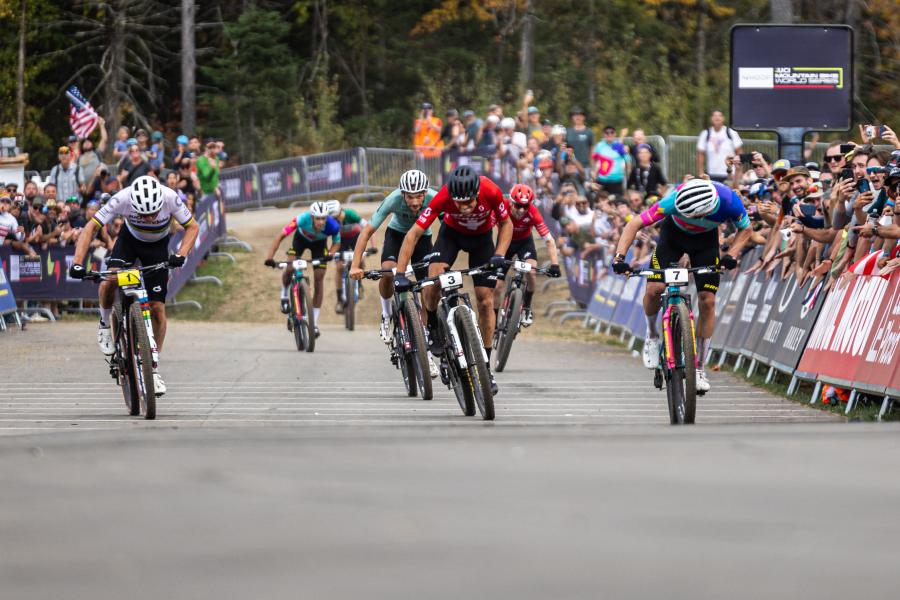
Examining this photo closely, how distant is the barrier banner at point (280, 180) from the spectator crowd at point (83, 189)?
25.4 ft

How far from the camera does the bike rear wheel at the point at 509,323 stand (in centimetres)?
1405

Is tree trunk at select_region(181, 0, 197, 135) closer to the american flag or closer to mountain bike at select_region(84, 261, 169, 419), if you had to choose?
the american flag

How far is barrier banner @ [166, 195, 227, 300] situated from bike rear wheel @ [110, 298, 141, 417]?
15108 millimetres

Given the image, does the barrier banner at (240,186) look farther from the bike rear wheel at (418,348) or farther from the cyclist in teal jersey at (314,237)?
the bike rear wheel at (418,348)

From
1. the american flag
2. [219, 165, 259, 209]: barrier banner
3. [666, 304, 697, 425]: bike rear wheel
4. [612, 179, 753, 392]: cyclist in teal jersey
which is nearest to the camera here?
[666, 304, 697, 425]: bike rear wheel

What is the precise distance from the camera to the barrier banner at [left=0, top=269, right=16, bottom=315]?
70.2 ft

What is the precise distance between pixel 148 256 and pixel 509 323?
13.7ft

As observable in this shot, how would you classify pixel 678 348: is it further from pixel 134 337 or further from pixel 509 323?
pixel 509 323

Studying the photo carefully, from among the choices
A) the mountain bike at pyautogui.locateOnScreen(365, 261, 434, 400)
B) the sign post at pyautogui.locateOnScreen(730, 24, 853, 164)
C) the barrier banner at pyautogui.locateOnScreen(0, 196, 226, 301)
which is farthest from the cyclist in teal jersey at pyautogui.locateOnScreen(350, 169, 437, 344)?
the barrier banner at pyautogui.locateOnScreen(0, 196, 226, 301)

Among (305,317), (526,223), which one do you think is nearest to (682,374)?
(526,223)

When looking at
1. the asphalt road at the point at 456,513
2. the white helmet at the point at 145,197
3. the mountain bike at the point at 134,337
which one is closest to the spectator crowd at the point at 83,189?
the mountain bike at the point at 134,337

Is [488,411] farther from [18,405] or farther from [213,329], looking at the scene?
[213,329]

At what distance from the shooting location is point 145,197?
10.3m

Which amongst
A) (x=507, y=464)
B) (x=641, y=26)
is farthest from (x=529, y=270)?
(x=641, y=26)
